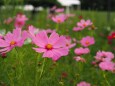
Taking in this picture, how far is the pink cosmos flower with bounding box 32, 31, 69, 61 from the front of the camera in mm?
1286

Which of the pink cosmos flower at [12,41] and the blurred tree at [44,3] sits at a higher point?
the pink cosmos flower at [12,41]

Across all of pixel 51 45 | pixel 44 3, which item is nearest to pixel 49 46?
pixel 51 45

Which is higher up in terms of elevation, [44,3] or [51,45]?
[51,45]

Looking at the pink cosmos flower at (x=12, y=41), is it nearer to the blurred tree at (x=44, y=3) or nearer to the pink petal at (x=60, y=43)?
the pink petal at (x=60, y=43)

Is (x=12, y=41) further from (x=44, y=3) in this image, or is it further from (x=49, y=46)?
(x=44, y=3)

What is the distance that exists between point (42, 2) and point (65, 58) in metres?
7.65

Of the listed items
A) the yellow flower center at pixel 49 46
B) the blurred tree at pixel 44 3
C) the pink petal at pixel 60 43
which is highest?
the pink petal at pixel 60 43

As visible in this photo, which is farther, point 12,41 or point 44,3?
point 44,3

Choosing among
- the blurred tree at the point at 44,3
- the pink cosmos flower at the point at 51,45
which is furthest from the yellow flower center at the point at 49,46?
the blurred tree at the point at 44,3

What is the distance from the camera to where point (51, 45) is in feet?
4.40

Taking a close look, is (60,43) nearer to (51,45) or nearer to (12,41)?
(51,45)

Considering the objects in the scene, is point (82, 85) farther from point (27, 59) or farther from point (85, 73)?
point (85, 73)

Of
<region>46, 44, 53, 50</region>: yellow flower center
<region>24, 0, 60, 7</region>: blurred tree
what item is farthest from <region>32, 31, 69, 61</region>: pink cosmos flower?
<region>24, 0, 60, 7</region>: blurred tree

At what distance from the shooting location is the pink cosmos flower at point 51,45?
1.29 metres
